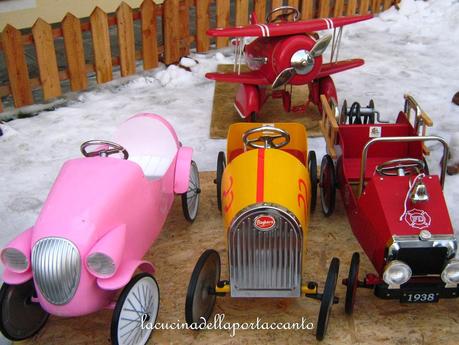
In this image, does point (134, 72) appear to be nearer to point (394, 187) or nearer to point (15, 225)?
point (15, 225)

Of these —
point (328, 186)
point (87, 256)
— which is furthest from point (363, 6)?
point (87, 256)

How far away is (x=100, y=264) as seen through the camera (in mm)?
2969

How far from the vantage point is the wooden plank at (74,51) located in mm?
6418

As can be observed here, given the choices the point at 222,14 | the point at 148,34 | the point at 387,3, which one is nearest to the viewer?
the point at 148,34

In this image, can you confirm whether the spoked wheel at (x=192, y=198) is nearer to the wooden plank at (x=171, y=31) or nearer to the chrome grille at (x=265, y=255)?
the chrome grille at (x=265, y=255)

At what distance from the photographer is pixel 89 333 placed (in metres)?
3.32

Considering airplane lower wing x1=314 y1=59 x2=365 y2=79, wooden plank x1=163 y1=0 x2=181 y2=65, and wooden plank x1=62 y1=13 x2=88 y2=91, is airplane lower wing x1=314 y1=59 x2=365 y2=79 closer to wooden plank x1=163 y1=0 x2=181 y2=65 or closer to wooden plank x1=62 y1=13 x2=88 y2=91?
wooden plank x1=163 y1=0 x2=181 y2=65

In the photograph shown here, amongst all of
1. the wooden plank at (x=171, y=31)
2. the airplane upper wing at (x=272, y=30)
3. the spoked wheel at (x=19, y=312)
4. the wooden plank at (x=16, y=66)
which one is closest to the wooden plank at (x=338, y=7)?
the wooden plank at (x=171, y=31)

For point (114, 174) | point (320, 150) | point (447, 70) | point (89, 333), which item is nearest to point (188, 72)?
point (320, 150)

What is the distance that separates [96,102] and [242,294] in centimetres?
416

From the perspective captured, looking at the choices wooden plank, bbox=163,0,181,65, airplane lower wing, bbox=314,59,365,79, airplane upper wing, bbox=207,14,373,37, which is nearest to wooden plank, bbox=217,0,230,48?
wooden plank, bbox=163,0,181,65

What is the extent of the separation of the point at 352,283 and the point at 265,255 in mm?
540

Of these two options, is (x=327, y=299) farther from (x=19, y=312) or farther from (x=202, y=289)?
(x=19, y=312)

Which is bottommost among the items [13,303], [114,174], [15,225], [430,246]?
[15,225]
